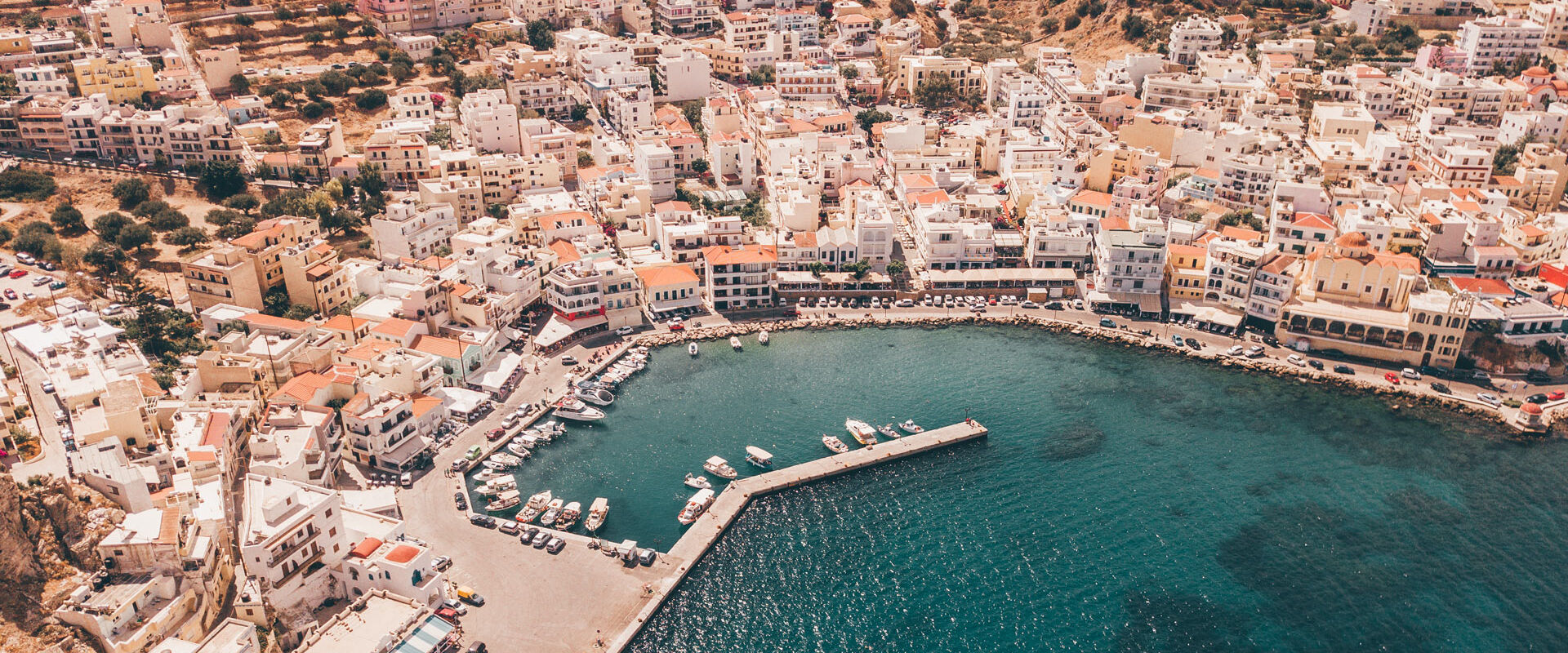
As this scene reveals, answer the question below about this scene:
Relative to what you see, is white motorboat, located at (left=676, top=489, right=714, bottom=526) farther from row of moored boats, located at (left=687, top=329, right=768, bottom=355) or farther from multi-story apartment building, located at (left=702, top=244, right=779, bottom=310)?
multi-story apartment building, located at (left=702, top=244, right=779, bottom=310)

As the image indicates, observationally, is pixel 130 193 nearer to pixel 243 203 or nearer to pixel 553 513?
pixel 243 203

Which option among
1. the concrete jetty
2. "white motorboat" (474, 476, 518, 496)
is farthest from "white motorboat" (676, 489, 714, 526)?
"white motorboat" (474, 476, 518, 496)

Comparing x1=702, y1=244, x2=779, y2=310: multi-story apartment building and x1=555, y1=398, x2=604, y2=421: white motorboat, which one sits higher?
x1=702, y1=244, x2=779, y2=310: multi-story apartment building

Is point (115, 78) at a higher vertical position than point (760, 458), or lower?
higher

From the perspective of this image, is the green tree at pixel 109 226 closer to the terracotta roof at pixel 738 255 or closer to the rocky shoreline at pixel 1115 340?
the rocky shoreline at pixel 1115 340

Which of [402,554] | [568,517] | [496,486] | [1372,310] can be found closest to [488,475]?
[496,486]

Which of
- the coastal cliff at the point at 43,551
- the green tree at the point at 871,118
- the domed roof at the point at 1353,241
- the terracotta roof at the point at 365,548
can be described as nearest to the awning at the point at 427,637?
the terracotta roof at the point at 365,548
